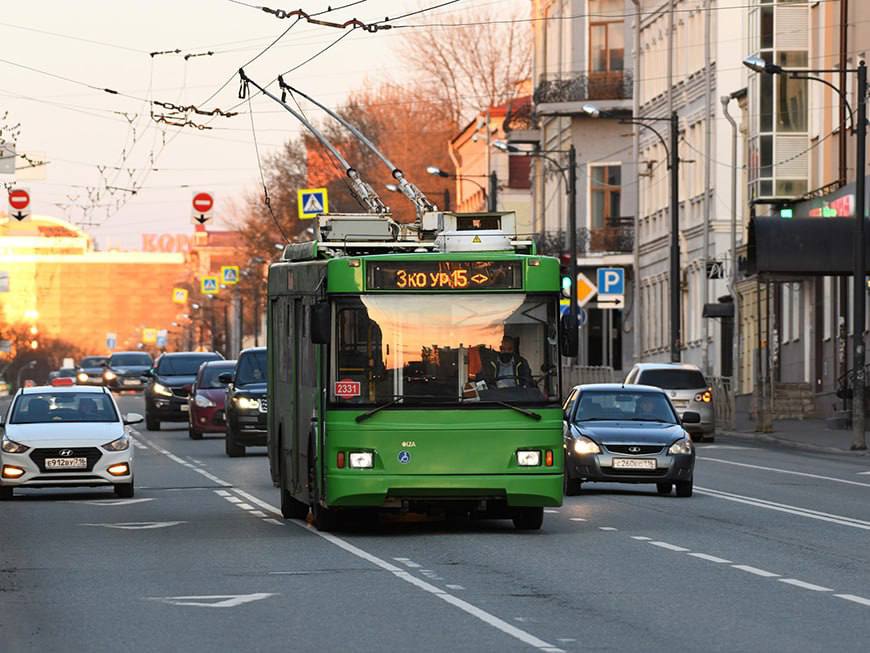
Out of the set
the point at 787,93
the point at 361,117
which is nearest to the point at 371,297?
the point at 787,93

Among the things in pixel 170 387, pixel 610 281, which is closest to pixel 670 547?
pixel 170 387

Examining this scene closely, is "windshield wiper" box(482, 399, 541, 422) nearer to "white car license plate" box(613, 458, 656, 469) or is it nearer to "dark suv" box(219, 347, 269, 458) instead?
"white car license plate" box(613, 458, 656, 469)

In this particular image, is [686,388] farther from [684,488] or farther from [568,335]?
[568,335]

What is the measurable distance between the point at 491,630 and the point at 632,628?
83 centimetres

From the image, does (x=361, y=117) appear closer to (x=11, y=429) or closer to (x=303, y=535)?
(x=11, y=429)

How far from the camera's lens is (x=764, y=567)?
18406 millimetres

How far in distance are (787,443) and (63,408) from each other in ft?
66.1

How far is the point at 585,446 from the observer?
28.3 m

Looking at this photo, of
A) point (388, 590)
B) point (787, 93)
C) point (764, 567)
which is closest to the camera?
point (388, 590)

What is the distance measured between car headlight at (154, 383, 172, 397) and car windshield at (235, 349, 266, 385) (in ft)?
45.7

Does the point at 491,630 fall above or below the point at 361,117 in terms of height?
below

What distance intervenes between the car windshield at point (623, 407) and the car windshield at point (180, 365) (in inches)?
1069

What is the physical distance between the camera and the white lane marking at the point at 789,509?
24.2m

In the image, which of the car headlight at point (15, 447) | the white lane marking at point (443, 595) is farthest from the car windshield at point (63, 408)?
the white lane marking at point (443, 595)
